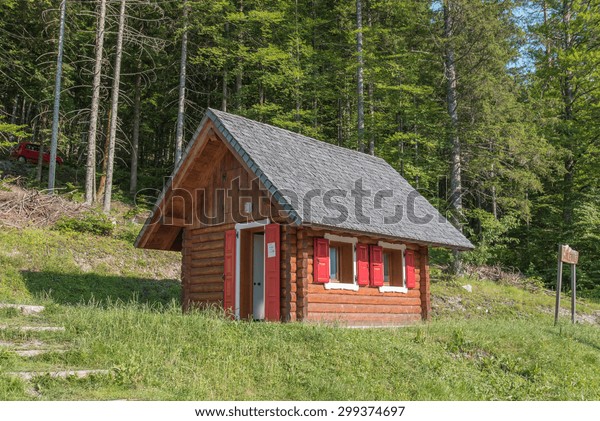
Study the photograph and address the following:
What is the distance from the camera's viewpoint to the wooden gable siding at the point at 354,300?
13125mm

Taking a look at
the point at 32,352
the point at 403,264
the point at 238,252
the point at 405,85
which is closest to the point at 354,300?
the point at 403,264

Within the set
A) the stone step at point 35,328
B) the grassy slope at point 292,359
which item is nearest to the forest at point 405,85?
the grassy slope at point 292,359

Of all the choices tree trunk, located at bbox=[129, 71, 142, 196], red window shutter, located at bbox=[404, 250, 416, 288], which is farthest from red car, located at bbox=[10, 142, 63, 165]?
red window shutter, located at bbox=[404, 250, 416, 288]

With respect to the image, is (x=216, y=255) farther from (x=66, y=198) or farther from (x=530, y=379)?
(x=66, y=198)

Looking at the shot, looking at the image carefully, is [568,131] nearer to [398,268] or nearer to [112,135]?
[398,268]

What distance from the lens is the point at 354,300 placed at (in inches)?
569

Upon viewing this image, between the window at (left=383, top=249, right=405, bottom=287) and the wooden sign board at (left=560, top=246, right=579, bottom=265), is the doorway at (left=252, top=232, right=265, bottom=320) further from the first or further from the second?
the wooden sign board at (left=560, top=246, right=579, bottom=265)

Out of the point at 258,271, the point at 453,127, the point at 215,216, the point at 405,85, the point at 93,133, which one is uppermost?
the point at 405,85

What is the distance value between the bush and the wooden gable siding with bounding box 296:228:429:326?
36.9 feet

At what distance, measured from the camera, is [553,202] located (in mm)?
30906

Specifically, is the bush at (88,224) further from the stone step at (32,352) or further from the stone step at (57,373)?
the stone step at (57,373)

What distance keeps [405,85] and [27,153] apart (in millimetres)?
23973

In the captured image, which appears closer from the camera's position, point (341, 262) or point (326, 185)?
point (341, 262)

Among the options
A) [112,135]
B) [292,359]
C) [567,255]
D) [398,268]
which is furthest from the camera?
[112,135]
